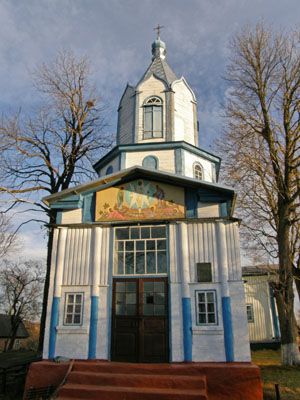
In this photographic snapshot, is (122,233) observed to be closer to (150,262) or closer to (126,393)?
(150,262)

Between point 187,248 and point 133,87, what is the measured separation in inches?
385

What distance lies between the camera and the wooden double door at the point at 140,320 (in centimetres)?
1005

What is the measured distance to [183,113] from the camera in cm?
1666

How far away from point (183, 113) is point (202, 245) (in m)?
8.06

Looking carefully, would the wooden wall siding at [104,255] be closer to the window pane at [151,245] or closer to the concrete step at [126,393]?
the window pane at [151,245]

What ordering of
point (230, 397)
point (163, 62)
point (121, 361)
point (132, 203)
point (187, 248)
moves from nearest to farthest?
point (230, 397) → point (121, 361) → point (187, 248) → point (132, 203) → point (163, 62)

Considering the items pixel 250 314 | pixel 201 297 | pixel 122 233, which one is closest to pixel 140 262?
pixel 122 233

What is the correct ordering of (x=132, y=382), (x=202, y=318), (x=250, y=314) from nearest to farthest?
(x=132, y=382) → (x=202, y=318) → (x=250, y=314)

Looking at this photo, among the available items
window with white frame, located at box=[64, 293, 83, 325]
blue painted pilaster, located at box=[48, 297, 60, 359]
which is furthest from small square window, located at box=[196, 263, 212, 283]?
blue painted pilaster, located at box=[48, 297, 60, 359]

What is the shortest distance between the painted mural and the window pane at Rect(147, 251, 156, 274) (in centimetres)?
113

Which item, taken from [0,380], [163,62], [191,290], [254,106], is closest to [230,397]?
[191,290]

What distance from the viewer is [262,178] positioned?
15812 mm

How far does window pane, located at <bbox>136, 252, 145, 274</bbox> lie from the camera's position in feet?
36.3

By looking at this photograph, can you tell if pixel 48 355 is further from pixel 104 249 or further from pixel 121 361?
pixel 104 249
